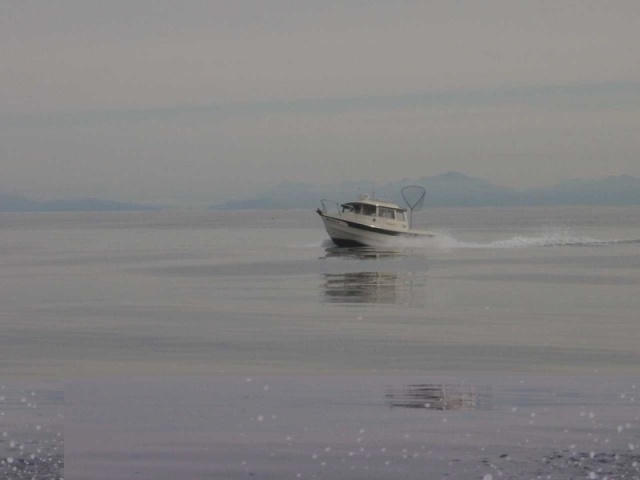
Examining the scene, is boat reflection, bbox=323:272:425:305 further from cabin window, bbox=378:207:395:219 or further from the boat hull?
cabin window, bbox=378:207:395:219

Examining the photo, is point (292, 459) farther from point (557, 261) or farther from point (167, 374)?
point (557, 261)

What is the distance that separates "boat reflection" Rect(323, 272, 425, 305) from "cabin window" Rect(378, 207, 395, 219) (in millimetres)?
14009

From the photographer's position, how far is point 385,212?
199ft

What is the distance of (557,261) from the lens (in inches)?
2219

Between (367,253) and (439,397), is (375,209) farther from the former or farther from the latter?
(439,397)

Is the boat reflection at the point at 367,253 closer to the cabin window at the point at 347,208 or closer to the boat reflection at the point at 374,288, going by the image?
the cabin window at the point at 347,208

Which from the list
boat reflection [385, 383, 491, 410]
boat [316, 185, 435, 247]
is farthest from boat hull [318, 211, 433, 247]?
boat reflection [385, 383, 491, 410]

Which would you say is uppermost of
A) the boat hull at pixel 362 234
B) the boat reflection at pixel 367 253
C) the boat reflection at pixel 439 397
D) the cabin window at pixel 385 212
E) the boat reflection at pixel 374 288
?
the cabin window at pixel 385 212

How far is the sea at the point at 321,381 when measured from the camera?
10492 millimetres

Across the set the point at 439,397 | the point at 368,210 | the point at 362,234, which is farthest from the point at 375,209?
the point at 439,397

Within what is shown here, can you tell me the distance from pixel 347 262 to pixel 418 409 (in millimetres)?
42198

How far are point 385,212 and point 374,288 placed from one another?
76.0ft

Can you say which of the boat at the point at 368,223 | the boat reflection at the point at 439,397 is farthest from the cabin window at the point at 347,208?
the boat reflection at the point at 439,397

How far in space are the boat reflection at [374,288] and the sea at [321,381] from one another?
0.21 m
